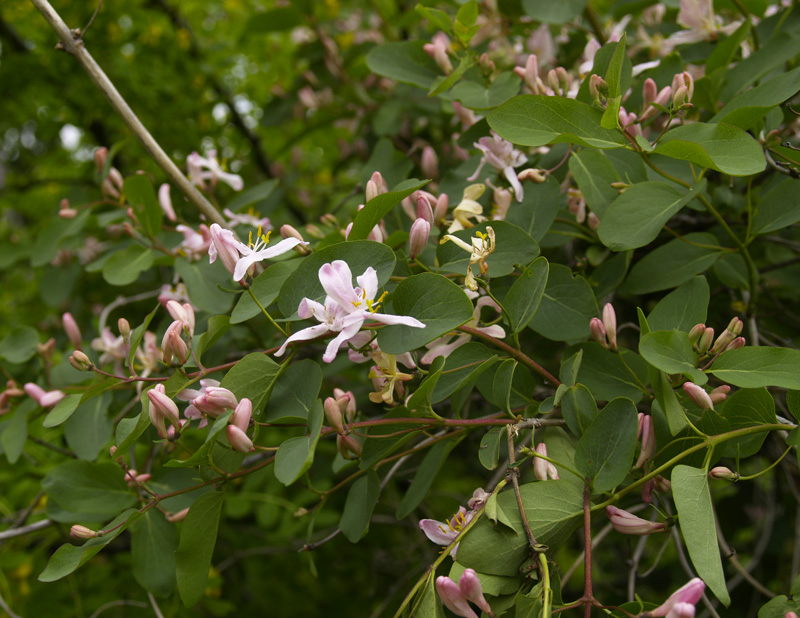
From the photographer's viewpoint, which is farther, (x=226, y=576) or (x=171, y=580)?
(x=226, y=576)

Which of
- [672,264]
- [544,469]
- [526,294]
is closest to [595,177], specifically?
[672,264]

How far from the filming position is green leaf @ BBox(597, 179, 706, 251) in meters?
1.07

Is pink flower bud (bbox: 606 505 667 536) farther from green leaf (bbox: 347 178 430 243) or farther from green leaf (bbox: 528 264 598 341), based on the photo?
green leaf (bbox: 347 178 430 243)

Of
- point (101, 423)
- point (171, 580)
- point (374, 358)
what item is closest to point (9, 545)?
point (101, 423)

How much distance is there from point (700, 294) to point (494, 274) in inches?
13.2

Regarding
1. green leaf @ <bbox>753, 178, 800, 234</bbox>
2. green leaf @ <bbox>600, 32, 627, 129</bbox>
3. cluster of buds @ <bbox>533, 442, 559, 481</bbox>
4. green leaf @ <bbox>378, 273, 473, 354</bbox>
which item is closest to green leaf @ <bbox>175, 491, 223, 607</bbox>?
green leaf @ <bbox>378, 273, 473, 354</bbox>

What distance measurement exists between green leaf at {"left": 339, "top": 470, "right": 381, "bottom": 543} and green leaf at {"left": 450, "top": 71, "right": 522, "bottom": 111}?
754mm

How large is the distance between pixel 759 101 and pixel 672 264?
318 mm

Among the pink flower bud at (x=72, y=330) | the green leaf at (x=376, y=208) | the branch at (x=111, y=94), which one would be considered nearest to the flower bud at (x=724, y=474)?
the green leaf at (x=376, y=208)

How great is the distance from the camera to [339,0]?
3.21m

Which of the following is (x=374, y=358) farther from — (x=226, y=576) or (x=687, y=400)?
(x=226, y=576)

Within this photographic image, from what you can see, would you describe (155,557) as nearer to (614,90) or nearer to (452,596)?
(452,596)

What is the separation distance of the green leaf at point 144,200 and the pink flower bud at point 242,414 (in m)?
0.80

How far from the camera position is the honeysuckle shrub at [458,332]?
0.90 m
